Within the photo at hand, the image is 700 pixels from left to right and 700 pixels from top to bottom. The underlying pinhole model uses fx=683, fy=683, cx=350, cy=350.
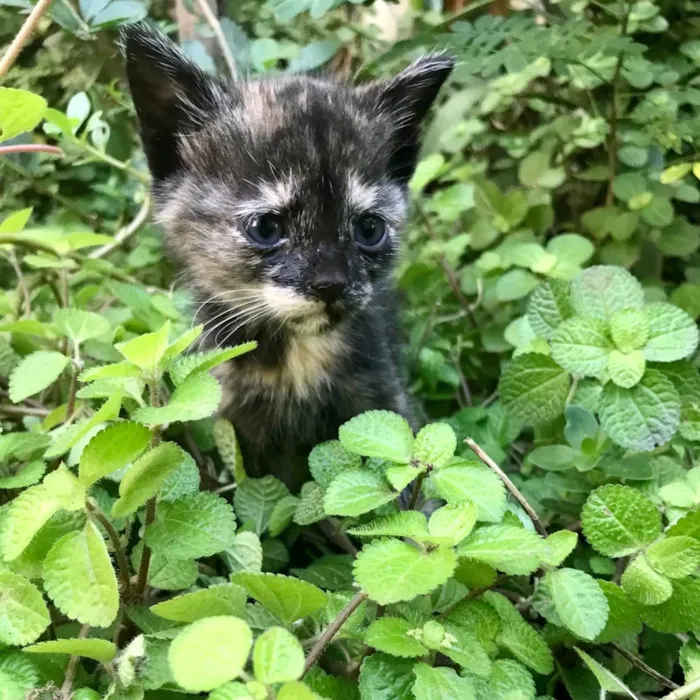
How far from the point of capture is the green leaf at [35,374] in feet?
2.35

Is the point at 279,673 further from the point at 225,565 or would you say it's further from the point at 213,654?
the point at 225,565

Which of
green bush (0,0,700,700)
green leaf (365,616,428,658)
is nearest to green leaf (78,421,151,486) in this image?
green bush (0,0,700,700)

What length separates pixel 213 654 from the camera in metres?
0.40

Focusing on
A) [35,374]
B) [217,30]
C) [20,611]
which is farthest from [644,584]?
[217,30]

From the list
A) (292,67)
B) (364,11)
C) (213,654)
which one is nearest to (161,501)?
(213,654)

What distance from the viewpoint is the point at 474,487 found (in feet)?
1.90

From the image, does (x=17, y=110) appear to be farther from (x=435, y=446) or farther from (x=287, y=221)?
(x=435, y=446)

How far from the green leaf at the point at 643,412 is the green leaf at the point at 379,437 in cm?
24

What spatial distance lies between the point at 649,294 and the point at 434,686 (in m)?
0.87

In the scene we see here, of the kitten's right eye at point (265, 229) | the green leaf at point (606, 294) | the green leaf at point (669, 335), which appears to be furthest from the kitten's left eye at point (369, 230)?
the green leaf at point (669, 335)

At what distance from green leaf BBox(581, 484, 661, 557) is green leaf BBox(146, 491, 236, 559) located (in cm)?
32

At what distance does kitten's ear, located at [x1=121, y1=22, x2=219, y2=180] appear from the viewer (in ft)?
3.30

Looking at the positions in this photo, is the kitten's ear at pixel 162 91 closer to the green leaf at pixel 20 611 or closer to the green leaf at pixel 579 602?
the green leaf at pixel 20 611

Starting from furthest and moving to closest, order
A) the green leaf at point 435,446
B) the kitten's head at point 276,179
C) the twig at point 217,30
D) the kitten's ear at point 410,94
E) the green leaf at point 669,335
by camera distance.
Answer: the twig at point 217,30 → the kitten's ear at point 410,94 → the kitten's head at point 276,179 → the green leaf at point 669,335 → the green leaf at point 435,446
